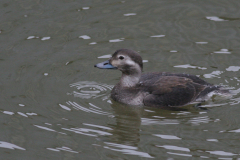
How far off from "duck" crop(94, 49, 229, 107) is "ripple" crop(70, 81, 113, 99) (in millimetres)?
345

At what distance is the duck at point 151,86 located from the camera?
8836 millimetres

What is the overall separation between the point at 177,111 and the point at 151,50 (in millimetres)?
2531

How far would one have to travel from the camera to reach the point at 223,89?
362 inches

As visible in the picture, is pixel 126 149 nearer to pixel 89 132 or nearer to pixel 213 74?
pixel 89 132

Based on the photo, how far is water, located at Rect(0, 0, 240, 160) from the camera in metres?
7.39

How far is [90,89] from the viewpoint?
9453mm

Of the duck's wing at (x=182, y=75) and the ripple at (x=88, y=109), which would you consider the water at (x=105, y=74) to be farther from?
the duck's wing at (x=182, y=75)

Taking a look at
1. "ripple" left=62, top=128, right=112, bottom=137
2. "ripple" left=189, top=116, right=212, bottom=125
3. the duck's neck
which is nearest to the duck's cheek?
the duck's neck

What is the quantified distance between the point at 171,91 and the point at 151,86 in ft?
1.22

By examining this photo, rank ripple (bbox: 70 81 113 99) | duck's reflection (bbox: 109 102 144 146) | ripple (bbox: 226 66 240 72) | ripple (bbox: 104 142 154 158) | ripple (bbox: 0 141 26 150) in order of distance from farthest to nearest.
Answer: ripple (bbox: 226 66 240 72)
ripple (bbox: 70 81 113 99)
duck's reflection (bbox: 109 102 144 146)
ripple (bbox: 0 141 26 150)
ripple (bbox: 104 142 154 158)

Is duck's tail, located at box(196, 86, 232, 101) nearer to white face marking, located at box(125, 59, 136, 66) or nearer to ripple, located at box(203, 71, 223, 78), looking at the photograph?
ripple, located at box(203, 71, 223, 78)

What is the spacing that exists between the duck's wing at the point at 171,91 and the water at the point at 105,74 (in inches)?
7.6

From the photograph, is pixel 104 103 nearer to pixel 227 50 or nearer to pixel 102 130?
pixel 102 130

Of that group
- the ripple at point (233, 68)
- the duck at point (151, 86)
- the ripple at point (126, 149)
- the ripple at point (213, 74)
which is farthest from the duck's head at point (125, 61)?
the ripple at point (233, 68)
